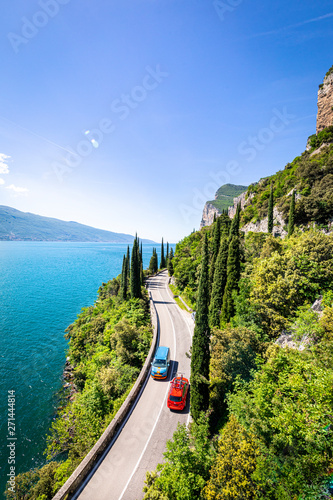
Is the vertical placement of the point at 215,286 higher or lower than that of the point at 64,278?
higher

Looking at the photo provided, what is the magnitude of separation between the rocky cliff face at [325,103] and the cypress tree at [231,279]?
40.0 metres

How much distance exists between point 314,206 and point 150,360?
28183 mm

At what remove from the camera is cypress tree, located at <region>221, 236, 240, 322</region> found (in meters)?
22.5

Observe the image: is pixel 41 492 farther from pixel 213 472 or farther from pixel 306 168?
pixel 306 168

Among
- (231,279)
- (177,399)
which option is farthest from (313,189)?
(177,399)

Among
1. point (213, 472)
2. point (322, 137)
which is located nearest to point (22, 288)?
point (213, 472)

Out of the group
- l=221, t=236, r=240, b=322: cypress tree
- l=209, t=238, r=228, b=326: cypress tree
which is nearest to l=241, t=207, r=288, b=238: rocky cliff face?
l=209, t=238, r=228, b=326: cypress tree

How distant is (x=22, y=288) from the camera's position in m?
60.4

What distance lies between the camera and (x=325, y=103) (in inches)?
1677

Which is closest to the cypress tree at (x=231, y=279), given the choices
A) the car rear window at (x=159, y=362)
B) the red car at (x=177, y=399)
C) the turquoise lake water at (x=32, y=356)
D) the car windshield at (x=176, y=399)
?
the car rear window at (x=159, y=362)

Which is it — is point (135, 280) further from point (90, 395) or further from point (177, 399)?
point (177, 399)

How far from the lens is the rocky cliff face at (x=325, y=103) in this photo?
41.6 metres

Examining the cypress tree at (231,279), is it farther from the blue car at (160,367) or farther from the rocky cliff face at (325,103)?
the rocky cliff face at (325,103)

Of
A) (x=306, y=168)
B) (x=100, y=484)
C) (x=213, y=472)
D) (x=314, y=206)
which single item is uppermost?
(x=306, y=168)
